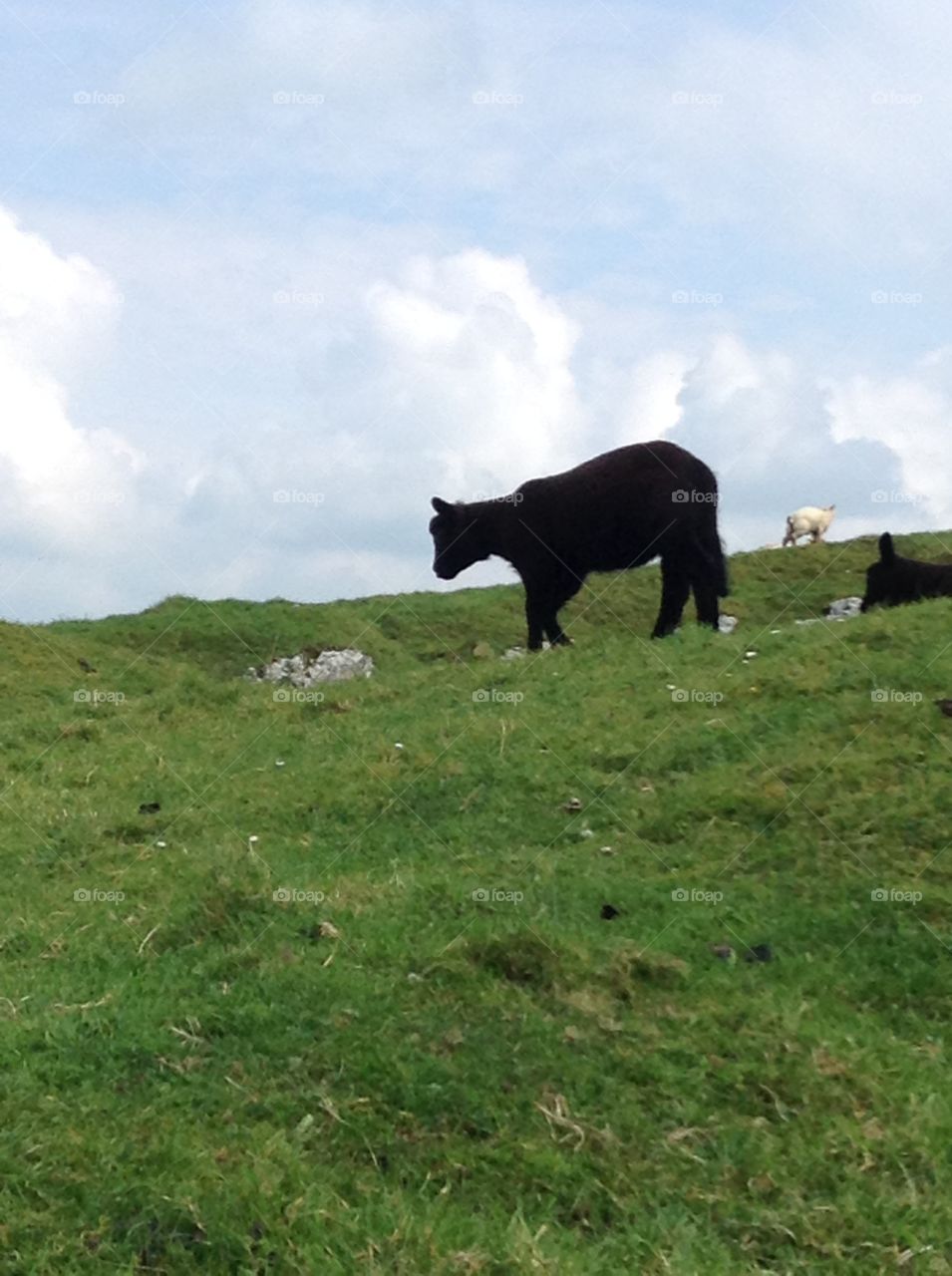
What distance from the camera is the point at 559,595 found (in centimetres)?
2008

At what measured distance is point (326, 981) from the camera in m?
7.44

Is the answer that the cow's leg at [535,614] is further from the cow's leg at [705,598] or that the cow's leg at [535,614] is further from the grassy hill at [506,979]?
the grassy hill at [506,979]

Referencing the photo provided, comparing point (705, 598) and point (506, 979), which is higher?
point (705, 598)

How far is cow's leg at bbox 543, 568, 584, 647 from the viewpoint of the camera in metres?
19.9

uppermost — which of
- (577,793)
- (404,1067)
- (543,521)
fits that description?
(543,521)

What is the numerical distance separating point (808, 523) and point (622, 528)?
81.5ft

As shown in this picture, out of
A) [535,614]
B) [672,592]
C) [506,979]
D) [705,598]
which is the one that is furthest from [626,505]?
[506,979]

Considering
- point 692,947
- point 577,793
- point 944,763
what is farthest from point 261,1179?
point 944,763

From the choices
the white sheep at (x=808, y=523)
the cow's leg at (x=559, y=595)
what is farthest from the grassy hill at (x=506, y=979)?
the white sheep at (x=808, y=523)

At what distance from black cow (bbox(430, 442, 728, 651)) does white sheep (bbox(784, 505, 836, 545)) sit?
2355 cm

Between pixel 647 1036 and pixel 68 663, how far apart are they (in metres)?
19.2

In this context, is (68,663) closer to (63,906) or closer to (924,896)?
(63,906)

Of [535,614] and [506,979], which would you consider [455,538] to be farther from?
[506,979]

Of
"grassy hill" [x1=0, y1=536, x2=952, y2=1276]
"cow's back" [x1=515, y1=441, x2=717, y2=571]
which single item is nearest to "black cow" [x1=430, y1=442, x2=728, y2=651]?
"cow's back" [x1=515, y1=441, x2=717, y2=571]
